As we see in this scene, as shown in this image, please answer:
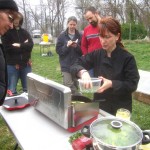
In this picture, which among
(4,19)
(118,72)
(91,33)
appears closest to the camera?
(4,19)

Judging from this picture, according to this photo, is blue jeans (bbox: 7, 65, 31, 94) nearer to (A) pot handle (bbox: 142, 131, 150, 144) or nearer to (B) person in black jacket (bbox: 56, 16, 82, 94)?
(B) person in black jacket (bbox: 56, 16, 82, 94)

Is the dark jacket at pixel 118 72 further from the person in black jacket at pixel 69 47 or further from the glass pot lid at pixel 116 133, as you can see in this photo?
the person in black jacket at pixel 69 47

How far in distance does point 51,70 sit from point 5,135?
468 centimetres

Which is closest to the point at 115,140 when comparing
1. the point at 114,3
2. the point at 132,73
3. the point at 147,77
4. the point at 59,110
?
the point at 59,110

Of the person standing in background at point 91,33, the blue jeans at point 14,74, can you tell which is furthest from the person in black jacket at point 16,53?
the person standing in background at point 91,33

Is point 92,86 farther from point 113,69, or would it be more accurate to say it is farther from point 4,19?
point 4,19

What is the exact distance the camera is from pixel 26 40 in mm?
3639

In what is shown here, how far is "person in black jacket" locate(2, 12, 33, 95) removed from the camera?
3.46 meters

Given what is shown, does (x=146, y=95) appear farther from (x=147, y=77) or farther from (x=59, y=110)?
(x=59, y=110)

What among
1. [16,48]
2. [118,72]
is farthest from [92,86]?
[16,48]

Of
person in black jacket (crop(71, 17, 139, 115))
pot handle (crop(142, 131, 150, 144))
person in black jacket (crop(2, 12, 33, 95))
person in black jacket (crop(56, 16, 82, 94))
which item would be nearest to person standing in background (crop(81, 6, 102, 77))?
person in black jacket (crop(56, 16, 82, 94))

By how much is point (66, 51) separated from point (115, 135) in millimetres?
2846

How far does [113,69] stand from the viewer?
1.76 meters

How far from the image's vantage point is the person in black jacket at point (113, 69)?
1.67 m
